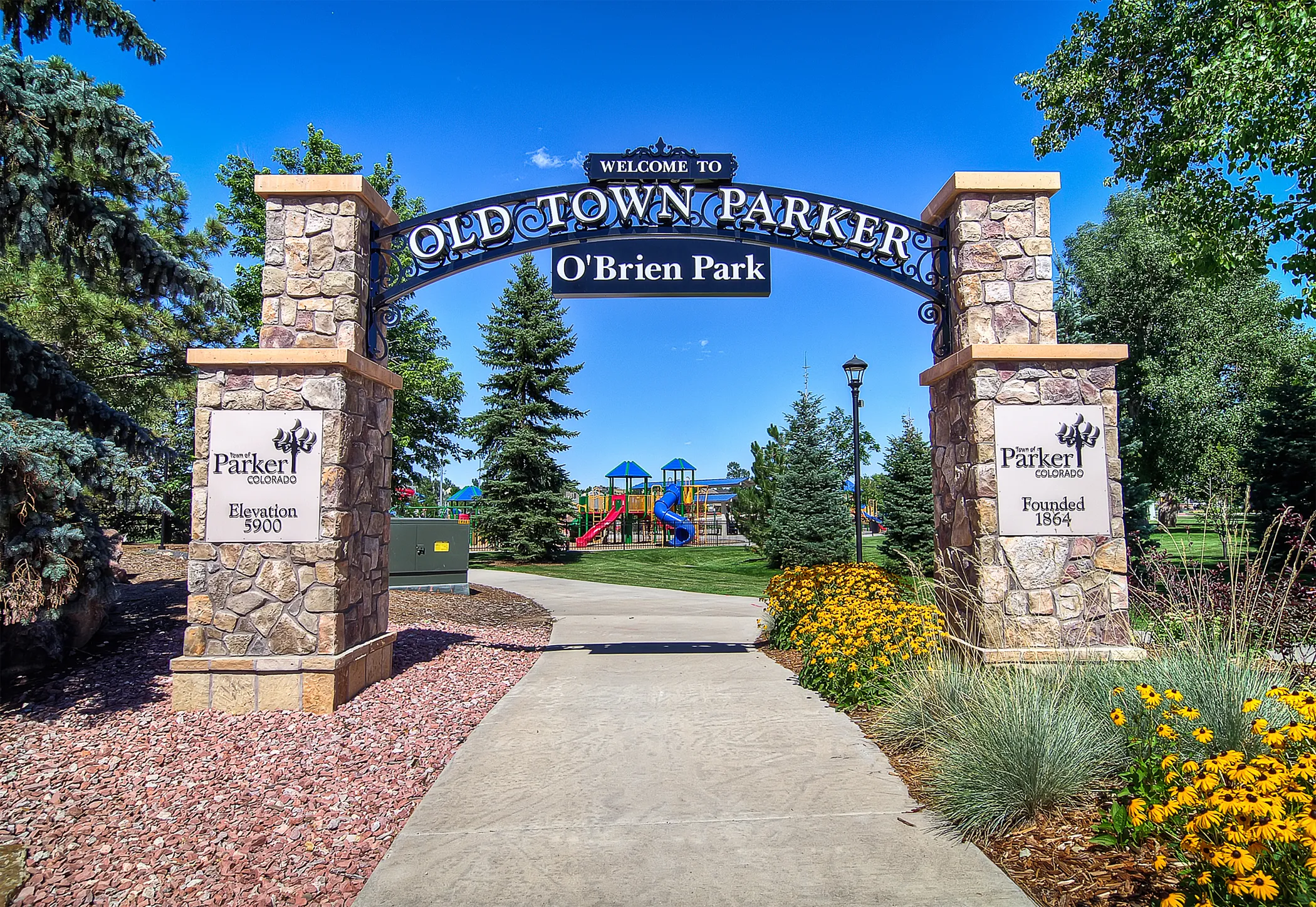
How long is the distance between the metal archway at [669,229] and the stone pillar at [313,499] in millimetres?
582

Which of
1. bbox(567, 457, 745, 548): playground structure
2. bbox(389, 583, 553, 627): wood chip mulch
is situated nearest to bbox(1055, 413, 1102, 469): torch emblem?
bbox(389, 583, 553, 627): wood chip mulch

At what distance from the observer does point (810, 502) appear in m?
19.4

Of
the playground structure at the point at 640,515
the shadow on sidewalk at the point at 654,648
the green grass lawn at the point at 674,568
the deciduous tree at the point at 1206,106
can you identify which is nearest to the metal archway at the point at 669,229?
the shadow on sidewalk at the point at 654,648

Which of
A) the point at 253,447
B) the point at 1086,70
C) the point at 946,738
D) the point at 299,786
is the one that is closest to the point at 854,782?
the point at 946,738

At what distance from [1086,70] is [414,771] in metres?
15.5

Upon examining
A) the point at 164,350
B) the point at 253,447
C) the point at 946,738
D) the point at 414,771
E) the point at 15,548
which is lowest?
the point at 414,771

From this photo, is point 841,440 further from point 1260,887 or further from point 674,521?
point 1260,887

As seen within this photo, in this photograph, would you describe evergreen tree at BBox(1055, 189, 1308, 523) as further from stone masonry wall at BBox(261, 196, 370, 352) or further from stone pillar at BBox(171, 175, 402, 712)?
stone pillar at BBox(171, 175, 402, 712)

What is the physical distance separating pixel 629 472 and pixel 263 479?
106 ft

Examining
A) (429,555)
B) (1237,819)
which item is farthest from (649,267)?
(429,555)

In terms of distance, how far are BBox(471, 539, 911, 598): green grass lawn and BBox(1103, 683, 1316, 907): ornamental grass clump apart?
12469 mm

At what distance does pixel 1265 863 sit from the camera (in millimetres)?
2402

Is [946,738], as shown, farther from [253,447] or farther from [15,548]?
[15,548]

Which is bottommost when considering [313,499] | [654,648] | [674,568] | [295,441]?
[674,568]
